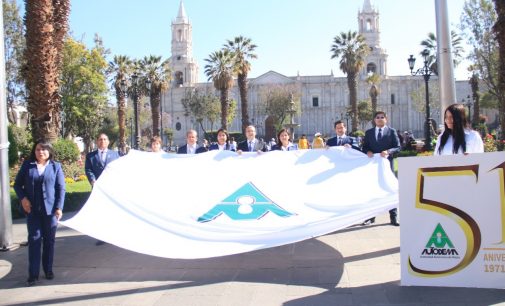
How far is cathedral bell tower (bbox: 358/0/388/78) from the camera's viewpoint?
8944 cm

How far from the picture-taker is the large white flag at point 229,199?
5.43 metres

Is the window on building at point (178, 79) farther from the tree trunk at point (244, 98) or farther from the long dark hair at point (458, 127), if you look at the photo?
the long dark hair at point (458, 127)

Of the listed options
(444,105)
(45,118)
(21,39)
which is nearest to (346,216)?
(444,105)

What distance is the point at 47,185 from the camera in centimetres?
562

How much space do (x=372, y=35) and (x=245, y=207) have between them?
9173 cm

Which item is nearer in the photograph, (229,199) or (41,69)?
(229,199)

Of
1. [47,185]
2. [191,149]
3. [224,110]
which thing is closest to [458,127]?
[47,185]

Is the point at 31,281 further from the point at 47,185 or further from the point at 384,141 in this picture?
the point at 384,141

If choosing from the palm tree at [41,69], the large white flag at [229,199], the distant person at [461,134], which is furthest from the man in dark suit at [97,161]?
the palm tree at [41,69]

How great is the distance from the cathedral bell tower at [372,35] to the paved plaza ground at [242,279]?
285 feet

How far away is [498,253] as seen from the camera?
15.0 feet

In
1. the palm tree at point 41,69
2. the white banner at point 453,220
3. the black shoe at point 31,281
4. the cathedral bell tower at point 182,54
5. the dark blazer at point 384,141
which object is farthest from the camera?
the cathedral bell tower at point 182,54

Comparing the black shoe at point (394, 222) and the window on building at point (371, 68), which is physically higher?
the window on building at point (371, 68)

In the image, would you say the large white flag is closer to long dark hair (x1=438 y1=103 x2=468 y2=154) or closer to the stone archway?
long dark hair (x1=438 y1=103 x2=468 y2=154)
